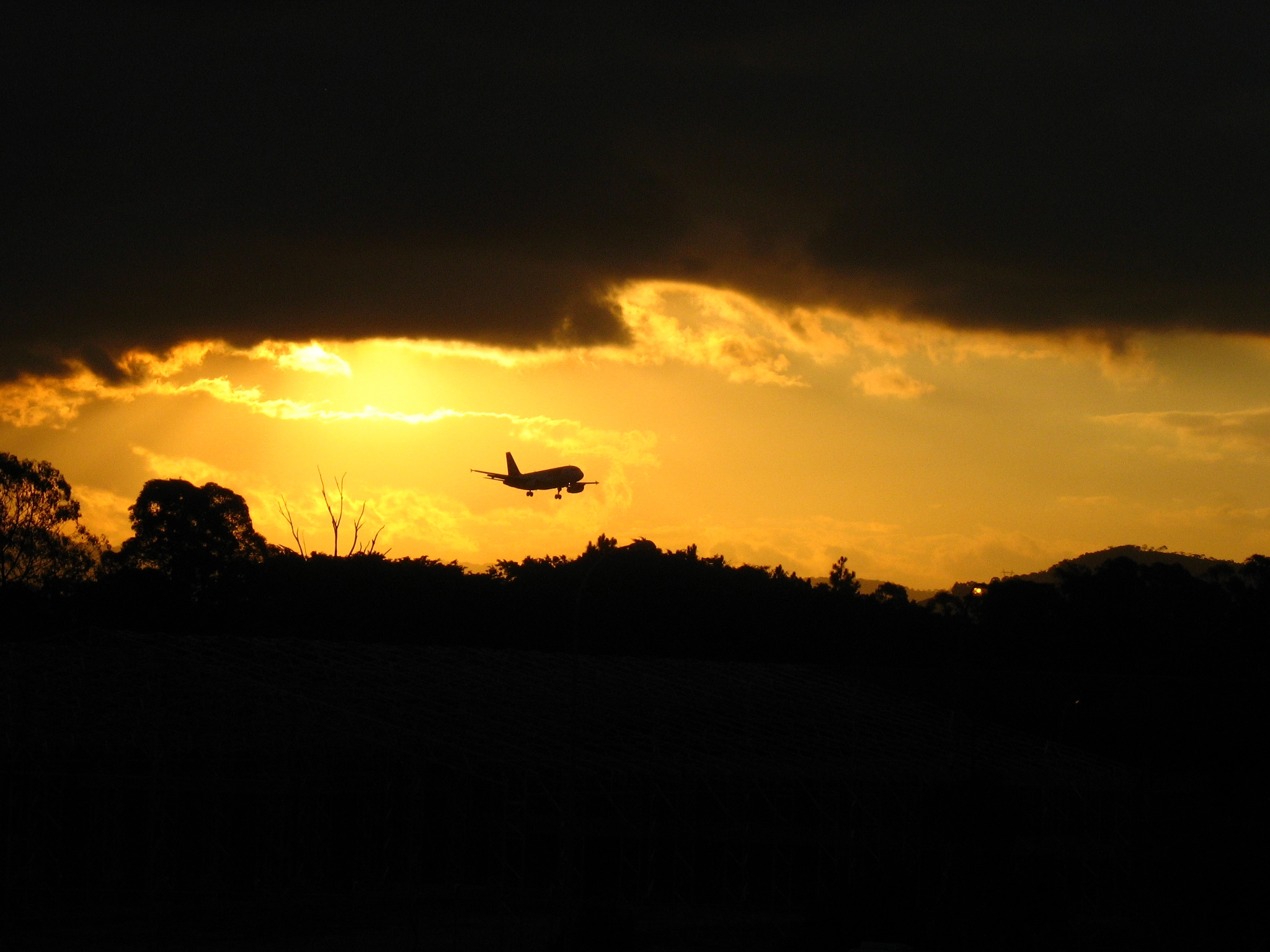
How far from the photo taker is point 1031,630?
2522 inches

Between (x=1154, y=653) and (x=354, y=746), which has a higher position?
(x=1154, y=653)

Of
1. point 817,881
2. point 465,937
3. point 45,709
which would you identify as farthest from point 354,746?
point 817,881

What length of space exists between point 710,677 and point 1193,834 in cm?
2067

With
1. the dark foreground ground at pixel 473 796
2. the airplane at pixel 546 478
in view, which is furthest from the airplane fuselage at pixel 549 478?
the dark foreground ground at pixel 473 796

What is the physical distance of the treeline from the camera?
60.3 meters

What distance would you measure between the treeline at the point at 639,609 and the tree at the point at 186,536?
3464 millimetres

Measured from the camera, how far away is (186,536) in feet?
247

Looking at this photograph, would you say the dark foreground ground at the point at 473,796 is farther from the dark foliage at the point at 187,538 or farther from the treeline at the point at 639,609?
the dark foliage at the point at 187,538

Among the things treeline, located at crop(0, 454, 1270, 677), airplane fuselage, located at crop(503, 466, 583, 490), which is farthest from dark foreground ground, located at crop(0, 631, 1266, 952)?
airplane fuselage, located at crop(503, 466, 583, 490)

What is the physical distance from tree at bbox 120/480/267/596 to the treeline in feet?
11.4

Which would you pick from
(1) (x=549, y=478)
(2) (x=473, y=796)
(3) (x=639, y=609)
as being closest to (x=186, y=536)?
(1) (x=549, y=478)

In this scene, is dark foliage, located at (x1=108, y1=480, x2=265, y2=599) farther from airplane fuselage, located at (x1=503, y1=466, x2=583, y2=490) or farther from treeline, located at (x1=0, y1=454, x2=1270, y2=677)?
airplane fuselage, located at (x1=503, y1=466, x2=583, y2=490)

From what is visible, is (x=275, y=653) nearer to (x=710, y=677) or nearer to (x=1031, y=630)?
(x=710, y=677)

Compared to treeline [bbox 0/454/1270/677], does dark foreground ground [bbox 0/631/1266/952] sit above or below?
below
